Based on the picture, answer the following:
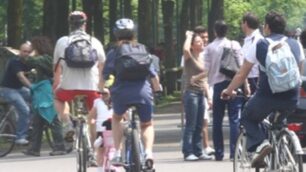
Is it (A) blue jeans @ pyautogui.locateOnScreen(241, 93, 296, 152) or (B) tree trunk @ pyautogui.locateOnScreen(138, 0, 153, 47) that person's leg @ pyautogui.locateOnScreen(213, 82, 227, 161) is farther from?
(B) tree trunk @ pyautogui.locateOnScreen(138, 0, 153, 47)

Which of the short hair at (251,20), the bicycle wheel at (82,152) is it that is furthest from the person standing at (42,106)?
the bicycle wheel at (82,152)

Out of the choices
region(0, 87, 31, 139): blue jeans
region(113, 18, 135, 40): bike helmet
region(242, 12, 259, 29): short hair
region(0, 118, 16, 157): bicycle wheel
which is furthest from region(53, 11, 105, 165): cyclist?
region(0, 87, 31, 139): blue jeans

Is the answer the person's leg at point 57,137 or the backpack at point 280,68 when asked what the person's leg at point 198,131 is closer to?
the person's leg at point 57,137

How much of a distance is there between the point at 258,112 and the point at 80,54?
8.09 feet

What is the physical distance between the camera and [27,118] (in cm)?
1983

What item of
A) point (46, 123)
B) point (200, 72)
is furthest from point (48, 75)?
point (200, 72)

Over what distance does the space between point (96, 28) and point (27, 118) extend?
26.5m

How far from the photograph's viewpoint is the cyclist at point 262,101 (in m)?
11.0

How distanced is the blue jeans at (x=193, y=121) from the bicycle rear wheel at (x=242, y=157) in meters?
4.71

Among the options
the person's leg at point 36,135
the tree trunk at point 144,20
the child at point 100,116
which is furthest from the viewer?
the tree trunk at point 144,20

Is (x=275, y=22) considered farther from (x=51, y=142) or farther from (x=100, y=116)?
(x=51, y=142)

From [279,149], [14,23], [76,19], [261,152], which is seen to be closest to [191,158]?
[76,19]

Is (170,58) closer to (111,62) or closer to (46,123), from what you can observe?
(46,123)

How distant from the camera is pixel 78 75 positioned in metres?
12.9
